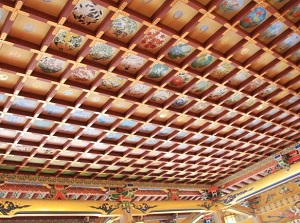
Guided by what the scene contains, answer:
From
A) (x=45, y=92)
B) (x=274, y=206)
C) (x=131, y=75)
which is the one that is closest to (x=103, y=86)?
(x=131, y=75)

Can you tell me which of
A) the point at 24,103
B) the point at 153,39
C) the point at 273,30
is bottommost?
the point at 24,103

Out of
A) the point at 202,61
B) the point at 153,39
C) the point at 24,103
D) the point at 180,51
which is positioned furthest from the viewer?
Result: the point at 202,61

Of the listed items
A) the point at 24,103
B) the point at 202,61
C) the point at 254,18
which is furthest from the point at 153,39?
the point at 24,103

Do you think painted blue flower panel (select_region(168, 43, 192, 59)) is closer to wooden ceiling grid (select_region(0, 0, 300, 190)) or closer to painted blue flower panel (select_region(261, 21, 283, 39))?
wooden ceiling grid (select_region(0, 0, 300, 190))

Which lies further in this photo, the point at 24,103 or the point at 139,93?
the point at 139,93

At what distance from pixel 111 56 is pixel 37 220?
7954 mm

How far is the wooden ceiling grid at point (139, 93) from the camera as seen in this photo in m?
5.24

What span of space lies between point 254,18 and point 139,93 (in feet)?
8.97

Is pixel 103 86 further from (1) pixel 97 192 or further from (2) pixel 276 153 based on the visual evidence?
(2) pixel 276 153

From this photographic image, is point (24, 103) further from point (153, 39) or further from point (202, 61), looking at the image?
point (202, 61)

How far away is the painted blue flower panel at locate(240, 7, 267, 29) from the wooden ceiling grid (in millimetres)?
104

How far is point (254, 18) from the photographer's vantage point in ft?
19.4

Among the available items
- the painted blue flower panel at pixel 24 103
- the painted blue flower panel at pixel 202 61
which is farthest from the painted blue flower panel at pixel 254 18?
the painted blue flower panel at pixel 24 103

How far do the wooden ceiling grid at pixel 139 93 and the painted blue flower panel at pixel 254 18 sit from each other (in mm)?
104
